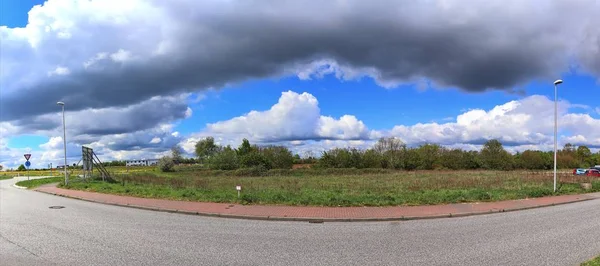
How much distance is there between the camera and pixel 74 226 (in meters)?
12.4

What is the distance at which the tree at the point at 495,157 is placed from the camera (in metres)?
80.1

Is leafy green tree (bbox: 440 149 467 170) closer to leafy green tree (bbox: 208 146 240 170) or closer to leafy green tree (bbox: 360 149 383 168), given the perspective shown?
leafy green tree (bbox: 360 149 383 168)

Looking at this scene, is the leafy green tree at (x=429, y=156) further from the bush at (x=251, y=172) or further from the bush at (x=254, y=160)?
the bush at (x=251, y=172)

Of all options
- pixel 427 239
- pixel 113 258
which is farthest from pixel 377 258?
pixel 113 258

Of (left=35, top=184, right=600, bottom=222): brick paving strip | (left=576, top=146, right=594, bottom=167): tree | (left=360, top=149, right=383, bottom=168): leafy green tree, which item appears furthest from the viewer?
(left=576, top=146, right=594, bottom=167): tree

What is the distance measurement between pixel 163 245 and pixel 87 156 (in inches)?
1331

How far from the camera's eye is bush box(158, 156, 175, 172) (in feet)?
275

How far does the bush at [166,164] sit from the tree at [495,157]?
67.1 meters

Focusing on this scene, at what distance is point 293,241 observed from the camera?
9.93 meters

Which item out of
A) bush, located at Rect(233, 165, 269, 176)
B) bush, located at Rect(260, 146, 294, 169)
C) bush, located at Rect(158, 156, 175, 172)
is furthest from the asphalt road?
bush, located at Rect(158, 156, 175, 172)

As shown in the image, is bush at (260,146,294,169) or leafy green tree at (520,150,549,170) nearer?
bush at (260,146,294,169)

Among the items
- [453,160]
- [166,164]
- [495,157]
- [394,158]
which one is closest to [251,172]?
[166,164]

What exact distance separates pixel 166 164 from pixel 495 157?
70.6 m

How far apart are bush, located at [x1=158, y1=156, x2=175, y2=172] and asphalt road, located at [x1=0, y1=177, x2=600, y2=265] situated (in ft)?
Result: 235
